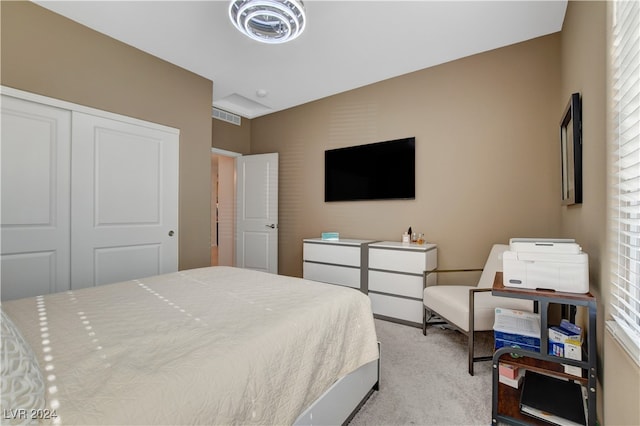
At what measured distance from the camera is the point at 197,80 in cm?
338

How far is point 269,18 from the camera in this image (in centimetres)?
208

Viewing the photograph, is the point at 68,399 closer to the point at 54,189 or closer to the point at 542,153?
the point at 54,189

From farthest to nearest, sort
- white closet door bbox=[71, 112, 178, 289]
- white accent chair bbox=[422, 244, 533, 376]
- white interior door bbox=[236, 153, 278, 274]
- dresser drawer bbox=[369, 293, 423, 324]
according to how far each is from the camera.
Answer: white interior door bbox=[236, 153, 278, 274] → dresser drawer bbox=[369, 293, 423, 324] → white closet door bbox=[71, 112, 178, 289] → white accent chair bbox=[422, 244, 533, 376]

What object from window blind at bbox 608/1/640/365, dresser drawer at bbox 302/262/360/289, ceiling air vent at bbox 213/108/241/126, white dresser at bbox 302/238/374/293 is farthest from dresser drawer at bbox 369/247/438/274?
ceiling air vent at bbox 213/108/241/126

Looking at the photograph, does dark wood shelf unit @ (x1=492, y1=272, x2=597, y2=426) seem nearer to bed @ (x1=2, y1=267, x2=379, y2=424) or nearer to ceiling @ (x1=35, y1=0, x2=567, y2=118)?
bed @ (x1=2, y1=267, x2=379, y2=424)

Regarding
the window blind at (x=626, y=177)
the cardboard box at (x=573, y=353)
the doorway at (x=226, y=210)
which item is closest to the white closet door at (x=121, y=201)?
the doorway at (x=226, y=210)

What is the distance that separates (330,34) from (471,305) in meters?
2.50

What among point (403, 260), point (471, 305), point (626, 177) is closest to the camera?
point (626, 177)

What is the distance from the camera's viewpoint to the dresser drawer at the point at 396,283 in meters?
2.88

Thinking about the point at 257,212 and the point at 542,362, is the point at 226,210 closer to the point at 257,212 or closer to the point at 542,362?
the point at 257,212

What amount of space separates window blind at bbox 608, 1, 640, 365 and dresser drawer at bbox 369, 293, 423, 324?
1806 millimetres

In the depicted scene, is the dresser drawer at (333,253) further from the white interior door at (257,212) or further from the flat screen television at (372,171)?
the white interior door at (257,212)

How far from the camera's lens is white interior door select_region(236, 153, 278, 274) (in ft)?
14.5

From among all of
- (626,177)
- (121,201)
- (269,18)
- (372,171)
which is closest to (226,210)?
(121,201)
